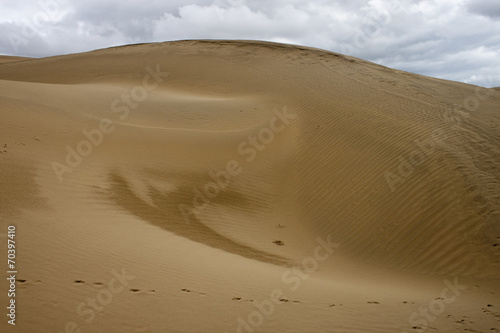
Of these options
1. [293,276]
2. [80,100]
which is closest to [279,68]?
[80,100]

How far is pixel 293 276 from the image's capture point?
6027mm

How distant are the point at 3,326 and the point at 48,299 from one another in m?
0.55

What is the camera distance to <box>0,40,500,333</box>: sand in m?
4.34

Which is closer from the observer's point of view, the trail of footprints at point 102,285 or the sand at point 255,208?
the trail of footprints at point 102,285

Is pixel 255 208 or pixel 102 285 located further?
pixel 255 208

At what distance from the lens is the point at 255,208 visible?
8.99 meters

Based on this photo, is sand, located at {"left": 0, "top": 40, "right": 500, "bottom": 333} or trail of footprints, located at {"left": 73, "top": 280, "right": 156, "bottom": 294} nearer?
trail of footprints, located at {"left": 73, "top": 280, "right": 156, "bottom": 294}

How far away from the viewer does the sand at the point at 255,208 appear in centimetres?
434

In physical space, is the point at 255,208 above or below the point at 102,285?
above

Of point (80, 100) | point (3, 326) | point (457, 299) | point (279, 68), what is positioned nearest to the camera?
point (3, 326)

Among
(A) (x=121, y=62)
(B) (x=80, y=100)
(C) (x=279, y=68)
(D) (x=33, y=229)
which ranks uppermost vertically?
(A) (x=121, y=62)

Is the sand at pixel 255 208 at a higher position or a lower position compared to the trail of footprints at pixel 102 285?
higher

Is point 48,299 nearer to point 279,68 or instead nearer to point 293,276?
point 293,276

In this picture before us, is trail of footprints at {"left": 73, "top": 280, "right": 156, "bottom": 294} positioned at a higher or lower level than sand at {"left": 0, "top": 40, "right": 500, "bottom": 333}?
lower
